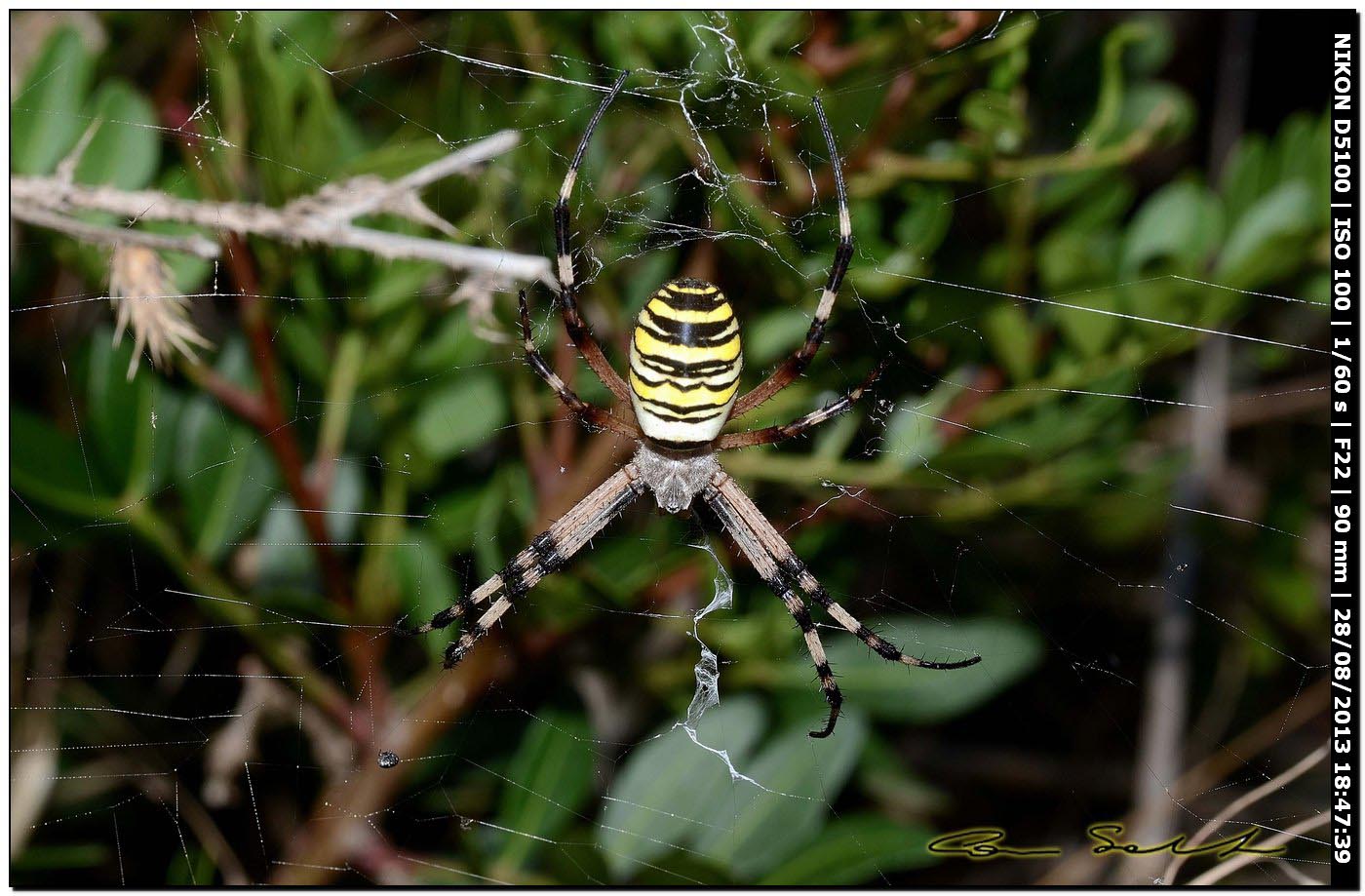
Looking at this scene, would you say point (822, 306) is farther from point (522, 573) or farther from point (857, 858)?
point (857, 858)

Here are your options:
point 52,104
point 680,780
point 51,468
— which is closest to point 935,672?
point 680,780

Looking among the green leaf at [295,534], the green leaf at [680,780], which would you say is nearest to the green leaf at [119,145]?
the green leaf at [295,534]

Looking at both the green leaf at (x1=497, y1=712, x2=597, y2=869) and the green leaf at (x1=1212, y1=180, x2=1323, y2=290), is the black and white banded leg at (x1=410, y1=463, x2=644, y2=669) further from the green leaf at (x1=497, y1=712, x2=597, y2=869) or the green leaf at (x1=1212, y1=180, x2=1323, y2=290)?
the green leaf at (x1=1212, y1=180, x2=1323, y2=290)

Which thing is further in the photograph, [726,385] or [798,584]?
[798,584]

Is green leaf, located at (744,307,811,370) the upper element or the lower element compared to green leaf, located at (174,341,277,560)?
upper

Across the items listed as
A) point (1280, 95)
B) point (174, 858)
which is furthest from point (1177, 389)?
point (174, 858)

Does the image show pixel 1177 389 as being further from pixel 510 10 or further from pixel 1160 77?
pixel 510 10

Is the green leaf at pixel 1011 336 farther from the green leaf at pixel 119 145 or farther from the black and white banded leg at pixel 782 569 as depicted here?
the green leaf at pixel 119 145

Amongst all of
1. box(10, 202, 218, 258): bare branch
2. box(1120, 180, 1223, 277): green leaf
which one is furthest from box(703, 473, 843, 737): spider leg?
box(10, 202, 218, 258): bare branch
